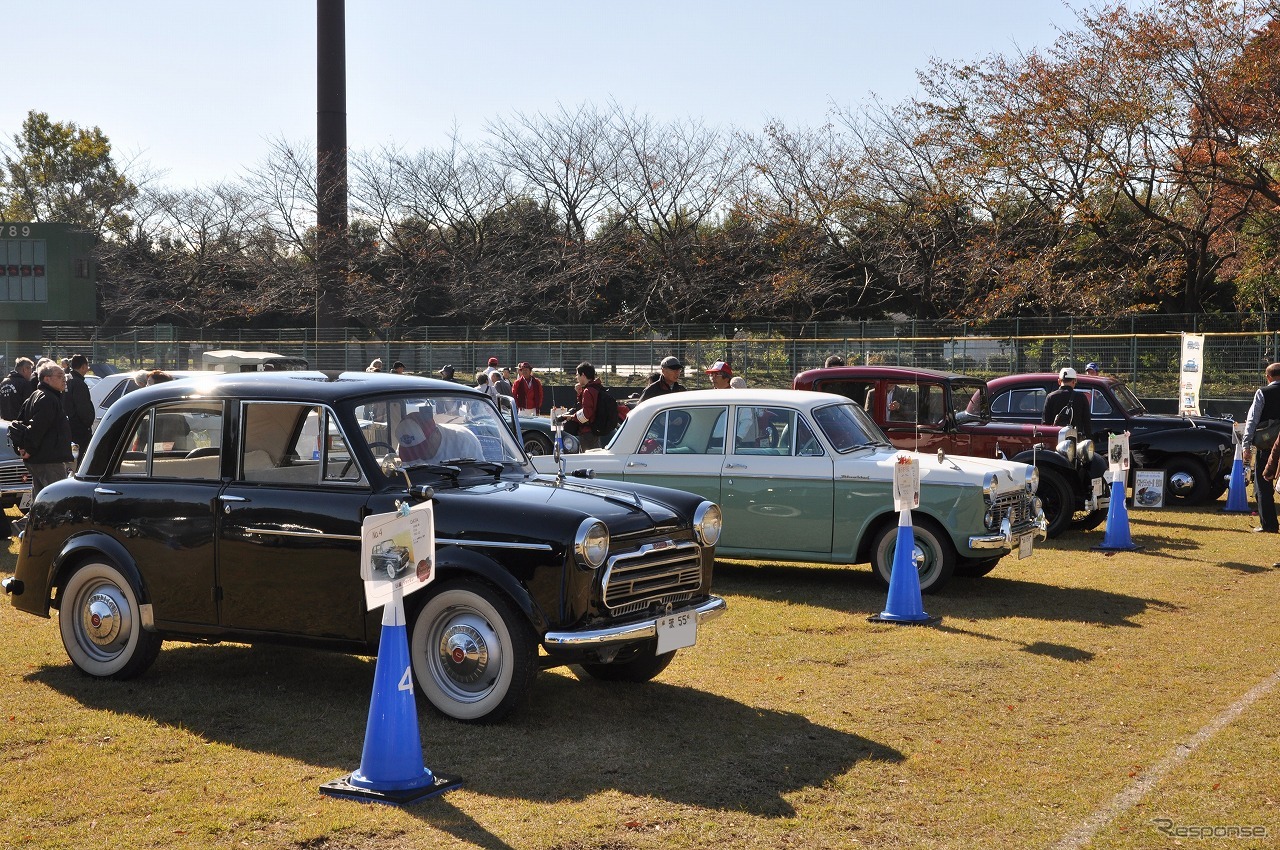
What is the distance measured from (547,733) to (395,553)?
148cm

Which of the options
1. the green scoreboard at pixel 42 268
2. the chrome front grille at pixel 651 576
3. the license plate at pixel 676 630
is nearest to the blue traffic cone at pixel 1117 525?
the chrome front grille at pixel 651 576

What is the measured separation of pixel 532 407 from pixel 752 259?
23259mm

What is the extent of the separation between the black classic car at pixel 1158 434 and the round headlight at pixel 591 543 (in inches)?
454

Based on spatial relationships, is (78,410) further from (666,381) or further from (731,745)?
(731,745)

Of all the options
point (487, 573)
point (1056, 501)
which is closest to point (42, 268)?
point (1056, 501)

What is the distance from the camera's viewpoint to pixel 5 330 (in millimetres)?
45812

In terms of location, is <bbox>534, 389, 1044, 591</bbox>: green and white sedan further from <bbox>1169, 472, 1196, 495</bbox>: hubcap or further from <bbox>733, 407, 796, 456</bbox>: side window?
<bbox>1169, 472, 1196, 495</bbox>: hubcap

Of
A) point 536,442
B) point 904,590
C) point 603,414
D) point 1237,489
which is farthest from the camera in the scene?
point 536,442

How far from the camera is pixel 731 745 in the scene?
622cm

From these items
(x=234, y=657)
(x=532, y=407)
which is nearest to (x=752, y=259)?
(x=532, y=407)

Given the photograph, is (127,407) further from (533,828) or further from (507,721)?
(533,828)

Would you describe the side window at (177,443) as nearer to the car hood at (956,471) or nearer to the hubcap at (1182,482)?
the car hood at (956,471)

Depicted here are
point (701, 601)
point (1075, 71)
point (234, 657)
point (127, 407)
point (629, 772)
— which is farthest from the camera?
point (1075, 71)

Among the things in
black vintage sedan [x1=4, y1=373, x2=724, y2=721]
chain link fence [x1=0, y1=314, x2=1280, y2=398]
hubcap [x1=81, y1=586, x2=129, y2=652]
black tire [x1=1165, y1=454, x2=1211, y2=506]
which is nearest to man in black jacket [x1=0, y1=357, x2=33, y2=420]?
black vintage sedan [x1=4, y1=373, x2=724, y2=721]
